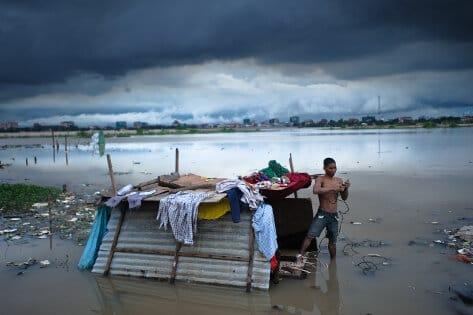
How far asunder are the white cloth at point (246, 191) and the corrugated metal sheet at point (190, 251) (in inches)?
10.9

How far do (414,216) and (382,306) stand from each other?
618 centimetres

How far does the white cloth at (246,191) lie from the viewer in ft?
23.3

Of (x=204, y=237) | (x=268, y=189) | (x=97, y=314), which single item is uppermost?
(x=268, y=189)

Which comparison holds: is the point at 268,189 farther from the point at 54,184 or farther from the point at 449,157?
the point at 449,157

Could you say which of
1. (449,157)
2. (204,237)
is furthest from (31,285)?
(449,157)

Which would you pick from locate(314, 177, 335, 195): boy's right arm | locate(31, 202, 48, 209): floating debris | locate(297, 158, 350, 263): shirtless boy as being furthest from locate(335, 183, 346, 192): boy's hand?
locate(31, 202, 48, 209): floating debris

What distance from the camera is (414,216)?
474 inches

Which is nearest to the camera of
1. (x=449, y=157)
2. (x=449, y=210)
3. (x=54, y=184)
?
(x=449, y=210)

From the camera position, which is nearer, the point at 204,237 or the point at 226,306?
the point at 226,306

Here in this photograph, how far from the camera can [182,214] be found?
7332 millimetres

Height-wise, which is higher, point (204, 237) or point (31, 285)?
point (204, 237)

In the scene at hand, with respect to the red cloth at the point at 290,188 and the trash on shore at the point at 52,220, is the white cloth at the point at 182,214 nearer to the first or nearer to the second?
the red cloth at the point at 290,188

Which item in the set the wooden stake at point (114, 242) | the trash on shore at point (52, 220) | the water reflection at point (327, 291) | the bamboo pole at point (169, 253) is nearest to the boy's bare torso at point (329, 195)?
the water reflection at point (327, 291)

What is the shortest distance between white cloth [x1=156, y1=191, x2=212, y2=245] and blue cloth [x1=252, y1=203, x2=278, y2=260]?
3.14 feet
